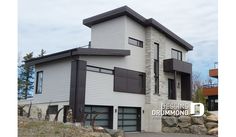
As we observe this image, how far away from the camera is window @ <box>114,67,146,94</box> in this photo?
19141 millimetres

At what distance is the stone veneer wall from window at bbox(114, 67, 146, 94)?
106 inches

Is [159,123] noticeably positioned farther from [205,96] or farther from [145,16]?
[205,96]

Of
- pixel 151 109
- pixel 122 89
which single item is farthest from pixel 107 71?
pixel 151 109

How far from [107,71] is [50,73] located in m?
3.56

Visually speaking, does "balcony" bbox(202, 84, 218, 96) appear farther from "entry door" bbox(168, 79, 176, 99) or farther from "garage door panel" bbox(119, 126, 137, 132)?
"garage door panel" bbox(119, 126, 137, 132)

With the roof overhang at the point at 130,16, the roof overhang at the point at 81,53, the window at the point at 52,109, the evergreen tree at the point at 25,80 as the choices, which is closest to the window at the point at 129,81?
the roof overhang at the point at 81,53

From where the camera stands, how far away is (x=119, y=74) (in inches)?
762

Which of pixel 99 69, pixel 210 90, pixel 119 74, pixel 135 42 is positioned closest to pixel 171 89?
pixel 135 42

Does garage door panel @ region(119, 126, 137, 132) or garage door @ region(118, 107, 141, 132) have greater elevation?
garage door @ region(118, 107, 141, 132)

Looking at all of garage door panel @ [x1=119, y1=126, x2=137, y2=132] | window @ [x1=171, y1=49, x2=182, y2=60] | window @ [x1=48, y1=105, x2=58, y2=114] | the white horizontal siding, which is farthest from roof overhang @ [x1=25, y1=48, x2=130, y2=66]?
window @ [x1=171, y1=49, x2=182, y2=60]

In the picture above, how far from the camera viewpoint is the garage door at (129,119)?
63.8 feet

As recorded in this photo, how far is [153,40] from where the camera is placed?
21.8 meters
